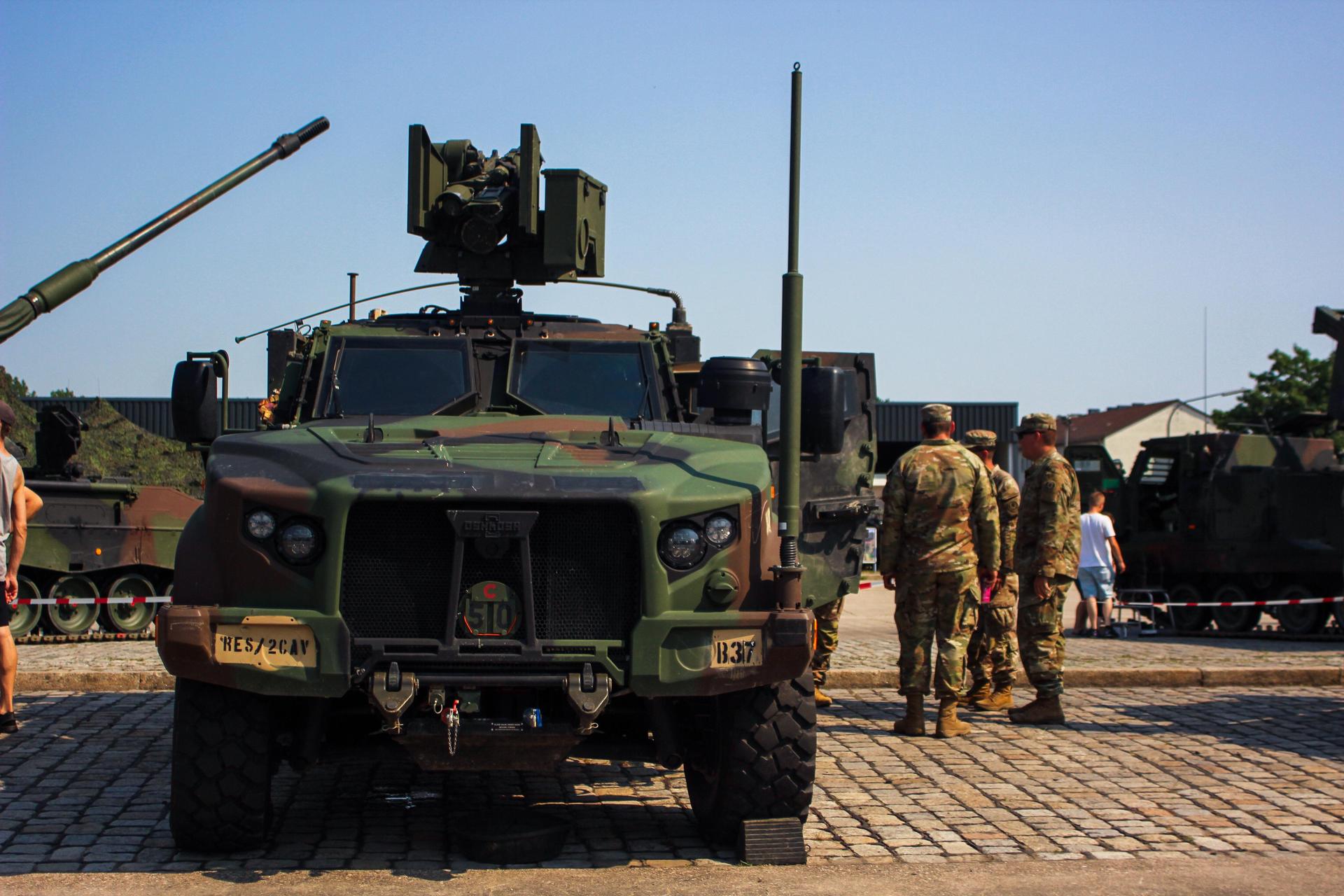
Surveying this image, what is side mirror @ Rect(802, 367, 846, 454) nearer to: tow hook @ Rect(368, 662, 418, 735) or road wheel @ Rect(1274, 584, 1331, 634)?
tow hook @ Rect(368, 662, 418, 735)

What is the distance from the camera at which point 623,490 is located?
5.45m

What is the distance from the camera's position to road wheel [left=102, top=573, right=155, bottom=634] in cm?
1620

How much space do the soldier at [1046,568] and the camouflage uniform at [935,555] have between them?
52 cm

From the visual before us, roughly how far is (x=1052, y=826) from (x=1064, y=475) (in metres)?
3.60

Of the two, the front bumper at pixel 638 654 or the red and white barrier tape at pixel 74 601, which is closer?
the front bumper at pixel 638 654

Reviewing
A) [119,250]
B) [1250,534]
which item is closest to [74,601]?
[119,250]

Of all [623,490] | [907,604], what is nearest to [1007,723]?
[907,604]

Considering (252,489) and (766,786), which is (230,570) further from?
(766,786)

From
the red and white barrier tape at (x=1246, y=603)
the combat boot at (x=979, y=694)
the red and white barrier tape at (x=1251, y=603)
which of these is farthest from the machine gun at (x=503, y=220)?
the red and white barrier tape at (x=1251, y=603)

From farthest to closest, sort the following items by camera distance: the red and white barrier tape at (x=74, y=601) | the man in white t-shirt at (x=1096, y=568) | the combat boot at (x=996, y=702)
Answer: the man in white t-shirt at (x=1096, y=568), the red and white barrier tape at (x=74, y=601), the combat boot at (x=996, y=702)

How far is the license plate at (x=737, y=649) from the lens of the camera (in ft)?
18.1

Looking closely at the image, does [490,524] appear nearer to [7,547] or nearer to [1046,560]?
[7,547]

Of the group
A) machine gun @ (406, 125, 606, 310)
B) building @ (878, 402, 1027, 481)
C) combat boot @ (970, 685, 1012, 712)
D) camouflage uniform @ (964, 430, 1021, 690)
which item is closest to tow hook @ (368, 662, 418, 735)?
machine gun @ (406, 125, 606, 310)

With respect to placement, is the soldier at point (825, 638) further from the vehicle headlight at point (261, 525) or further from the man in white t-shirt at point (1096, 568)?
the man in white t-shirt at point (1096, 568)
